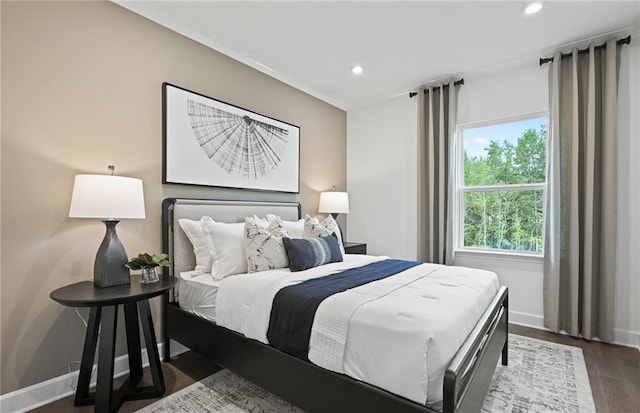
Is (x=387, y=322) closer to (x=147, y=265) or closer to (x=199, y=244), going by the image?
(x=147, y=265)

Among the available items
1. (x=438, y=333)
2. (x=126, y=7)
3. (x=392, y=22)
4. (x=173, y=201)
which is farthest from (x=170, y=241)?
(x=392, y=22)

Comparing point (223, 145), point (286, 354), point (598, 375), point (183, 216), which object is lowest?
point (598, 375)

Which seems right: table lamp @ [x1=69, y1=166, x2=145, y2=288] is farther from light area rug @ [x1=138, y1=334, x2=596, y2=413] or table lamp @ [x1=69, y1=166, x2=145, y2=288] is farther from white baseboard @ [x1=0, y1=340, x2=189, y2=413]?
light area rug @ [x1=138, y1=334, x2=596, y2=413]

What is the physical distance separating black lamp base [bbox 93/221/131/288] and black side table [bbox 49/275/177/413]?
0.15 ft

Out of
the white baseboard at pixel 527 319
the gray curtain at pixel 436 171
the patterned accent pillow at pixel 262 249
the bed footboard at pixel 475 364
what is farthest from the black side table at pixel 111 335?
the white baseboard at pixel 527 319

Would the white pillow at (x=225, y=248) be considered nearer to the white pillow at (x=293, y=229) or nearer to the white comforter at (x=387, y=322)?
the white comforter at (x=387, y=322)

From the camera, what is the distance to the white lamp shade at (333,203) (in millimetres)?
4066

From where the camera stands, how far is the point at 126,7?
2.35 metres

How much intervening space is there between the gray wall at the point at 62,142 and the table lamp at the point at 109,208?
277 mm

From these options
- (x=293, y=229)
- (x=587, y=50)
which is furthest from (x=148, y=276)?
(x=587, y=50)

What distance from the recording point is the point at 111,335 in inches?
71.2

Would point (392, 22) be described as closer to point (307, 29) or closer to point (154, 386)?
point (307, 29)

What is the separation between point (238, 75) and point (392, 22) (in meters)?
1.56

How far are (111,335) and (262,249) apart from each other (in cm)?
108
